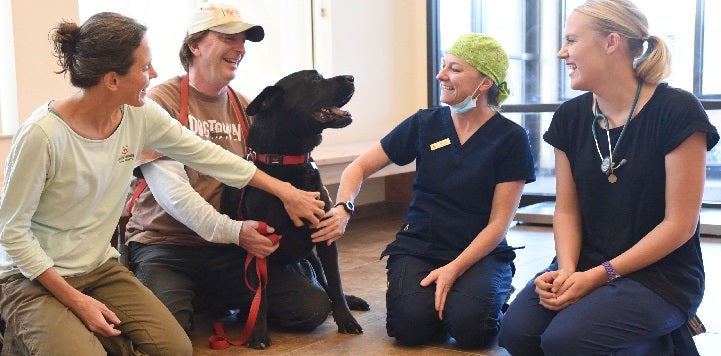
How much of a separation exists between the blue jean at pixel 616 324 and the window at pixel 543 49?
10.7 ft

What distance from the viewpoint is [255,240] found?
2.55m

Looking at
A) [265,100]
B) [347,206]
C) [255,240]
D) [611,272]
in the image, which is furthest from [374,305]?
[611,272]

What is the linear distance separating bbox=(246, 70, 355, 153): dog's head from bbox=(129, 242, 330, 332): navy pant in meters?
0.45

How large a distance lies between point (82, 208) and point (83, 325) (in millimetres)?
301

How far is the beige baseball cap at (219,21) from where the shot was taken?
2760 millimetres

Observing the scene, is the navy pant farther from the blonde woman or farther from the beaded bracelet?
the beaded bracelet

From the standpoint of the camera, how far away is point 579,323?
2057mm

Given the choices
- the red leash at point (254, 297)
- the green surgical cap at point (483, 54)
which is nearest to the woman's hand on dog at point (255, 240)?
the red leash at point (254, 297)

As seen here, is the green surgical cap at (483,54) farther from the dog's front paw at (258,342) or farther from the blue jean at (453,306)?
the dog's front paw at (258,342)

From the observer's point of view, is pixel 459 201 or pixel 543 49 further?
pixel 543 49

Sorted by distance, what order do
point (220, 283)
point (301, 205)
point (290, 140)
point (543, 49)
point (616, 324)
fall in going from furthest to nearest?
point (543, 49) < point (220, 283) < point (290, 140) < point (301, 205) < point (616, 324)

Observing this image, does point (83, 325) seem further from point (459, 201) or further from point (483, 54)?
point (483, 54)

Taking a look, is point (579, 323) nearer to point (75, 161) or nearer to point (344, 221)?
point (344, 221)

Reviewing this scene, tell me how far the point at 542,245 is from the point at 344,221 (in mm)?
2028
